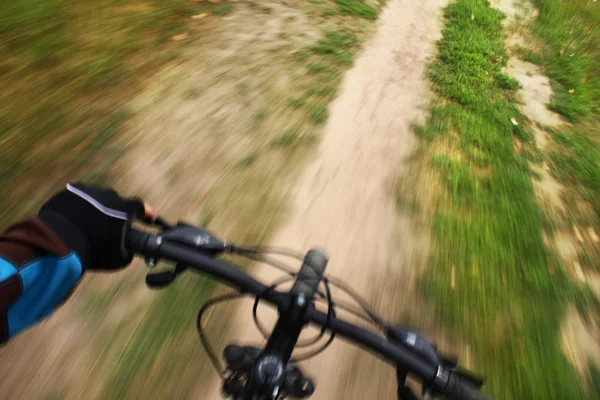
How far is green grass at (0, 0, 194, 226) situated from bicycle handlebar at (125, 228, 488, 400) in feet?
6.60

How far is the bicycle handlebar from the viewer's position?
101cm

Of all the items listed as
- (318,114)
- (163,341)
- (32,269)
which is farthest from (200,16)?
(32,269)

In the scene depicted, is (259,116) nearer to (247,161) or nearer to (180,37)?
(247,161)

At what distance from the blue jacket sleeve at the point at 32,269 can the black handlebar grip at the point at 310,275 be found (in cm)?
65

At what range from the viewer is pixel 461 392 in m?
0.99

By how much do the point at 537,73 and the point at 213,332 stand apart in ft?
19.1

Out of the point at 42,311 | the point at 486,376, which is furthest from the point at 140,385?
the point at 486,376

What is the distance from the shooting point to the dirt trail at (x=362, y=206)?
224 cm

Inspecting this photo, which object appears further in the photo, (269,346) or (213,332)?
(213,332)

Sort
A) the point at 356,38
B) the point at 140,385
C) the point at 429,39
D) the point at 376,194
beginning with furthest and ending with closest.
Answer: the point at 429,39, the point at 356,38, the point at 376,194, the point at 140,385

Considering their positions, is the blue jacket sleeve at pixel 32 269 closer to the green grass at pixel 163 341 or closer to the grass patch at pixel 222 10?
the green grass at pixel 163 341

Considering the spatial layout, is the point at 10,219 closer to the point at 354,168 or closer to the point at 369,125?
the point at 354,168

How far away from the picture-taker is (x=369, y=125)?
13.0ft

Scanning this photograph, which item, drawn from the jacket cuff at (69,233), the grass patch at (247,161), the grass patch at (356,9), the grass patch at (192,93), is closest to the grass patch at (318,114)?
the grass patch at (247,161)
